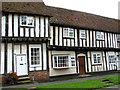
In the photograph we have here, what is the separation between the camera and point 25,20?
475 inches

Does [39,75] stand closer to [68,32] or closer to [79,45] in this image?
[68,32]

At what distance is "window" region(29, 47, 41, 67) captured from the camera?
12223 mm

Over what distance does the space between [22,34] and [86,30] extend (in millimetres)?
8184

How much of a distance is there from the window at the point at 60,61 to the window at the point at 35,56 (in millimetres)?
1748

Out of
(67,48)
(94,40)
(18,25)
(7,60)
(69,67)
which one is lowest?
(69,67)

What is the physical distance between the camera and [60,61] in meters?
13.6

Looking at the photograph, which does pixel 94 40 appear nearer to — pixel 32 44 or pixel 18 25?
pixel 32 44

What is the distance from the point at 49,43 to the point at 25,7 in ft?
14.3

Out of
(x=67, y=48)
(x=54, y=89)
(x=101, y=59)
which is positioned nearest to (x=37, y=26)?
(x=67, y=48)

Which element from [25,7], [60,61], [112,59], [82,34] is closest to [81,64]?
[60,61]

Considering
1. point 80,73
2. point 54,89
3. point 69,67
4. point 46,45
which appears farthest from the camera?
point 80,73

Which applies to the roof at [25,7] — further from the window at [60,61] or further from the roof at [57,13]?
the window at [60,61]

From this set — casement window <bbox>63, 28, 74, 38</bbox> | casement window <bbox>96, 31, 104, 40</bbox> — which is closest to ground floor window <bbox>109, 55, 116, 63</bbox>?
casement window <bbox>96, 31, 104, 40</bbox>

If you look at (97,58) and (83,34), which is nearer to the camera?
(83,34)
